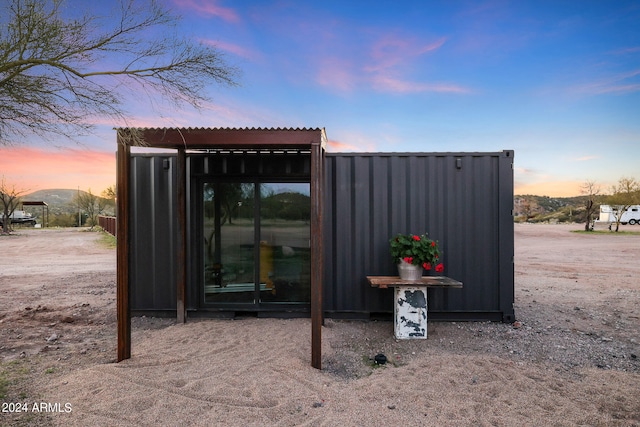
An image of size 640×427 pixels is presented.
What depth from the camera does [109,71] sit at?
3.92 meters

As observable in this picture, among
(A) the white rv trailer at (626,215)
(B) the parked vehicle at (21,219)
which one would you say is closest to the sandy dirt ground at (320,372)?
(A) the white rv trailer at (626,215)

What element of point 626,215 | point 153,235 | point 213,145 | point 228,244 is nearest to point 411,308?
point 228,244

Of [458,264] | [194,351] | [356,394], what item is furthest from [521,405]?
[194,351]

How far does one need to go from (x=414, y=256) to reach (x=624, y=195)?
90.6 ft

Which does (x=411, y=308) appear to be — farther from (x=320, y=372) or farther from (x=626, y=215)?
(x=626, y=215)

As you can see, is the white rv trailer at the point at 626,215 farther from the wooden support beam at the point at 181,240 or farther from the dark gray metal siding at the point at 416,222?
the wooden support beam at the point at 181,240

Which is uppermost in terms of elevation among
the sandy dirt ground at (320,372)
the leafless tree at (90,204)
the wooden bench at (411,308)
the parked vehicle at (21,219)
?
the leafless tree at (90,204)

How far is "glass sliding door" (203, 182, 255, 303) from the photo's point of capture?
5.86m

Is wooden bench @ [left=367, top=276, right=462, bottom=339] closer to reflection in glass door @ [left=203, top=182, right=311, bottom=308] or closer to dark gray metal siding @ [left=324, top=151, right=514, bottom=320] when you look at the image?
dark gray metal siding @ [left=324, top=151, right=514, bottom=320]

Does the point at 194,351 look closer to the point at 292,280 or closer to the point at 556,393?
the point at 292,280

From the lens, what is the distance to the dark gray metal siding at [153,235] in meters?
5.84

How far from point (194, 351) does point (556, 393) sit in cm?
360

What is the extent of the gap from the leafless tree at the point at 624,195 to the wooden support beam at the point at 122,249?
29.3 meters

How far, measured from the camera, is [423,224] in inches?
223
